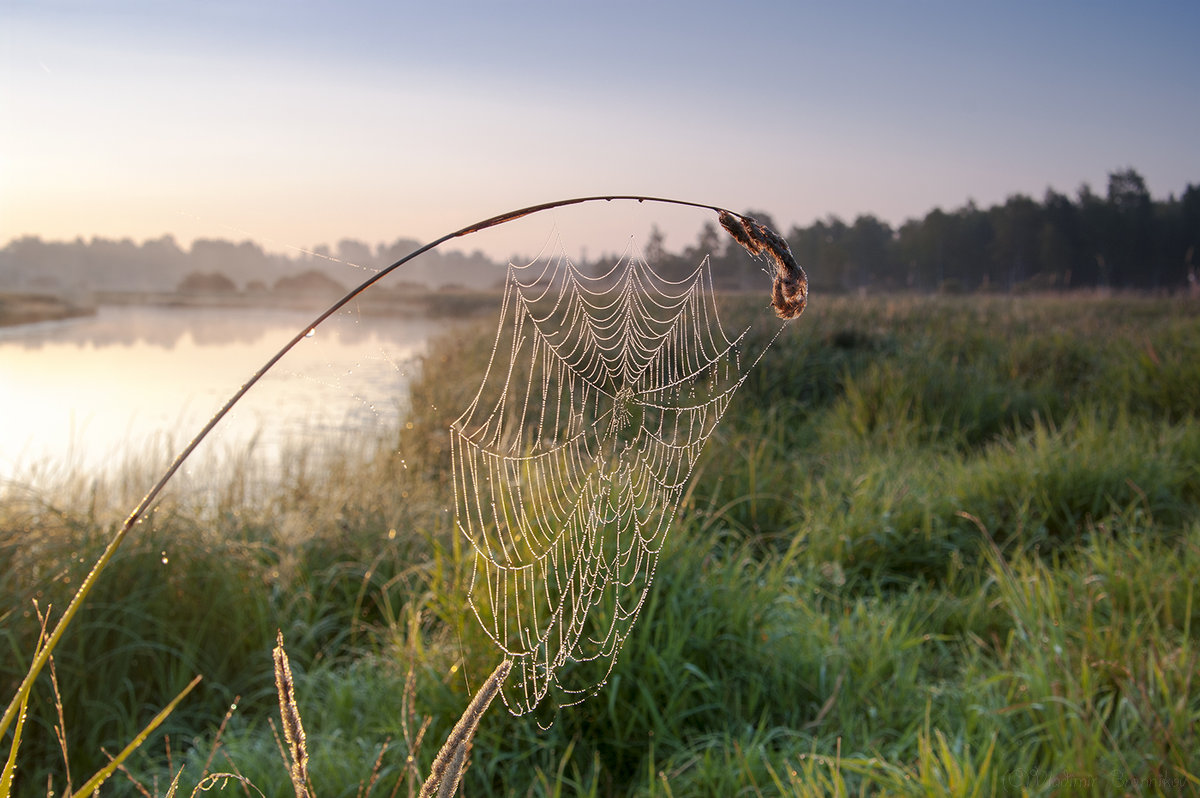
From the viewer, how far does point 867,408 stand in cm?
731

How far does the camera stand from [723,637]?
310 cm

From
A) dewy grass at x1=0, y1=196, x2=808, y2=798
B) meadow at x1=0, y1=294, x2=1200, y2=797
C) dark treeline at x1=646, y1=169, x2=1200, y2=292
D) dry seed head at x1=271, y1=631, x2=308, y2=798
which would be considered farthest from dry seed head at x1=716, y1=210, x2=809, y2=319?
dark treeline at x1=646, y1=169, x2=1200, y2=292

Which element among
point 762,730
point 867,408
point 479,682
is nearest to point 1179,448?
point 867,408

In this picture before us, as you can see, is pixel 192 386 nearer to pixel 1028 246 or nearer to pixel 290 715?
pixel 290 715

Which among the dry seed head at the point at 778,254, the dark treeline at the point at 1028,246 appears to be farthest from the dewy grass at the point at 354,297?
the dark treeline at the point at 1028,246

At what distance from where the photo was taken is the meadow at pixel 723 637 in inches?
105

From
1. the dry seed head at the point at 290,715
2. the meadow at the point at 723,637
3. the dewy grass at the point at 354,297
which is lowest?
the meadow at the point at 723,637

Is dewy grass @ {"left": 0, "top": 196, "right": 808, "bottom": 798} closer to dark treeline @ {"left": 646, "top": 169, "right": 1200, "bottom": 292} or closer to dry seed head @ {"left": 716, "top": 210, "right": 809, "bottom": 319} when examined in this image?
dry seed head @ {"left": 716, "top": 210, "right": 809, "bottom": 319}

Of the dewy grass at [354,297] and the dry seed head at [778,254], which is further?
the dry seed head at [778,254]

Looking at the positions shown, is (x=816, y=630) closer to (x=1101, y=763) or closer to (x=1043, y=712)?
(x=1043, y=712)

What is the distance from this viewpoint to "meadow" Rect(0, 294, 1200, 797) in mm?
2660

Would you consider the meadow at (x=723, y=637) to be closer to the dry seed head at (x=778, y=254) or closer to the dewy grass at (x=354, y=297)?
the dewy grass at (x=354, y=297)

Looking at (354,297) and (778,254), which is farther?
(778,254)

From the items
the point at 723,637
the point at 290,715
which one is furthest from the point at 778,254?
the point at 723,637
